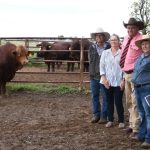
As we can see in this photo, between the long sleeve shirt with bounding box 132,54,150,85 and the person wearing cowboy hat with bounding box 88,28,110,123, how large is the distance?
140 centimetres

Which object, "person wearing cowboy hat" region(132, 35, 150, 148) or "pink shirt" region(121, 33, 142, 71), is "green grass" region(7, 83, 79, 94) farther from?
"person wearing cowboy hat" region(132, 35, 150, 148)

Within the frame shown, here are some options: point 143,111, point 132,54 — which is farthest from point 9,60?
point 143,111

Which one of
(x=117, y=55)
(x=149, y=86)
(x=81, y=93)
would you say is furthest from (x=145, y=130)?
(x=81, y=93)

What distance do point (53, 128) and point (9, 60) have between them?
13.2ft

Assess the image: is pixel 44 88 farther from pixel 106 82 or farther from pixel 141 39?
pixel 141 39

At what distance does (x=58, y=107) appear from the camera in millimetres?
9664

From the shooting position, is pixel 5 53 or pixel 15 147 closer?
pixel 15 147

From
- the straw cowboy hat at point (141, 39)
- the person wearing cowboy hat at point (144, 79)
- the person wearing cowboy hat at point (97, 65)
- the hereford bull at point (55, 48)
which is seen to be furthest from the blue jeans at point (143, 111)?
the hereford bull at point (55, 48)

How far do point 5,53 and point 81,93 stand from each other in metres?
2.22

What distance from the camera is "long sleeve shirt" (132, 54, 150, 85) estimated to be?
6077mm

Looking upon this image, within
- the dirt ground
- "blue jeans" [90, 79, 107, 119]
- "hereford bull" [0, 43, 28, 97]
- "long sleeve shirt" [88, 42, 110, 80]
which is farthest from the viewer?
"hereford bull" [0, 43, 28, 97]

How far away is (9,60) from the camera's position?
1111 centimetres

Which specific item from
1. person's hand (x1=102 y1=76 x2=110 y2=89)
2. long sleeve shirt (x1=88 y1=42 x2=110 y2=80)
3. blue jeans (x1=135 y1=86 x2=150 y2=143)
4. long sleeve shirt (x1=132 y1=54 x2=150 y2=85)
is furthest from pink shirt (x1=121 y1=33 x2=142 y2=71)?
long sleeve shirt (x1=88 y1=42 x2=110 y2=80)

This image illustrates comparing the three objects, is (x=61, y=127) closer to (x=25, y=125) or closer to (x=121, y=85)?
(x=25, y=125)
